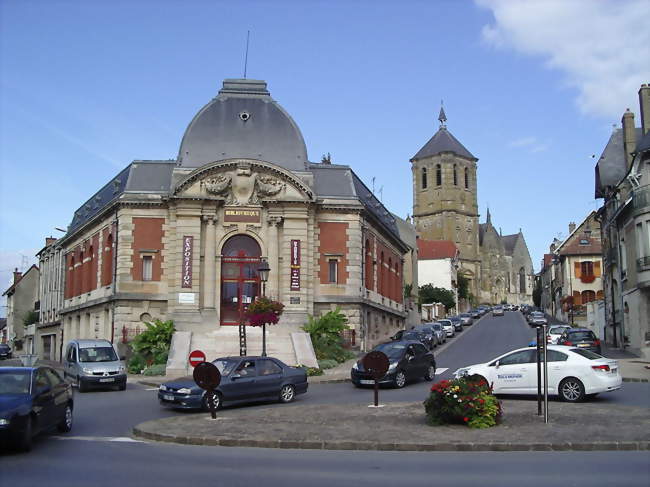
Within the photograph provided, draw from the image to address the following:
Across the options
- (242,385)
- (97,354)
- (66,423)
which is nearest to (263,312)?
(97,354)

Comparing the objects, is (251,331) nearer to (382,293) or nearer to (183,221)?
(183,221)

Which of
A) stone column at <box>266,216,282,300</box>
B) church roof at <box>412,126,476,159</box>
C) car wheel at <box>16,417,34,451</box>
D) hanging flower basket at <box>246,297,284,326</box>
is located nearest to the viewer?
car wheel at <box>16,417,34,451</box>

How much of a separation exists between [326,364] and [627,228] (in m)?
16.9

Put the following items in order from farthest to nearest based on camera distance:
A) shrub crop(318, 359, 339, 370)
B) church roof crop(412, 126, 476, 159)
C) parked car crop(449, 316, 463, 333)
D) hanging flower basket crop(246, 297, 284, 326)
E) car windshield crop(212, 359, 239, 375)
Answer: church roof crop(412, 126, 476, 159) → parked car crop(449, 316, 463, 333) → shrub crop(318, 359, 339, 370) → hanging flower basket crop(246, 297, 284, 326) → car windshield crop(212, 359, 239, 375)

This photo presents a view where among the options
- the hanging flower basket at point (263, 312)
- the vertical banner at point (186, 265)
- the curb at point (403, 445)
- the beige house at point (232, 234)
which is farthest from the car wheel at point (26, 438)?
the vertical banner at point (186, 265)

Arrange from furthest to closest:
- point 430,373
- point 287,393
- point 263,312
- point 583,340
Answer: point 583,340 → point 263,312 → point 430,373 → point 287,393

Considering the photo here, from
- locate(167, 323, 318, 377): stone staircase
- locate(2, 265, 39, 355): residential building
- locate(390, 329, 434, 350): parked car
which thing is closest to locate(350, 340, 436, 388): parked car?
locate(167, 323, 318, 377): stone staircase

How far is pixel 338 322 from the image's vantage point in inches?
1378

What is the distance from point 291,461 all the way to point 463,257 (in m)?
121

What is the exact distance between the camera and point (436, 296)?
304 feet

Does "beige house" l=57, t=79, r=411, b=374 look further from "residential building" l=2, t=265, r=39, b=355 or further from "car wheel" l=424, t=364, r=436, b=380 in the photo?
"residential building" l=2, t=265, r=39, b=355

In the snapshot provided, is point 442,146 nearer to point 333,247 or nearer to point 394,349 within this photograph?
point 333,247

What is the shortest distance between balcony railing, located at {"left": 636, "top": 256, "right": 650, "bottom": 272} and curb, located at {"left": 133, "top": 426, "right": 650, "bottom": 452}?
23.3m

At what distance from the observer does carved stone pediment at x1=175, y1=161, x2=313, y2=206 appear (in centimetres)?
3588
